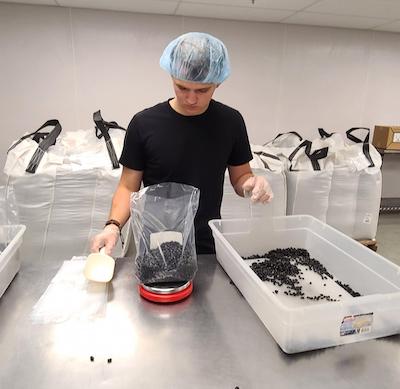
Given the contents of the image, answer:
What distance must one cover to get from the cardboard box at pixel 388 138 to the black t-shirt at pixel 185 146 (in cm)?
232

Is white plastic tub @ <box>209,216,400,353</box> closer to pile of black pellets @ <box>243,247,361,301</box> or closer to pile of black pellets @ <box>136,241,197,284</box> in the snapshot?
pile of black pellets @ <box>243,247,361,301</box>

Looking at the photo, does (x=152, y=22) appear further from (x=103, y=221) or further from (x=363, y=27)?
(x=363, y=27)

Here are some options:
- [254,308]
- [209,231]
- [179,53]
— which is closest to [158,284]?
[254,308]

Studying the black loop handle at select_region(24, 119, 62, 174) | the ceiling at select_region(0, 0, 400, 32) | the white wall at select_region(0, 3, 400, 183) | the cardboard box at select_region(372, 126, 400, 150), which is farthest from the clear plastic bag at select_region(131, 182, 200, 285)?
the cardboard box at select_region(372, 126, 400, 150)

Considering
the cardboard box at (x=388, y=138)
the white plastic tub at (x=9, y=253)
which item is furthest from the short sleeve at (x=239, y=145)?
the cardboard box at (x=388, y=138)

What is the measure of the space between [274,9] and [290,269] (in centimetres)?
201

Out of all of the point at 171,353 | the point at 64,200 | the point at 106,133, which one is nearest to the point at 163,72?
the point at 106,133

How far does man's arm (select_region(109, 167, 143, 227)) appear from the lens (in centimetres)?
122

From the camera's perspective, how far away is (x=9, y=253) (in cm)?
96

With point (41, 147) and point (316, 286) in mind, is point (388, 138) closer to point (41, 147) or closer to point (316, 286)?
point (316, 286)

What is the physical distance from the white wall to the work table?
2094mm

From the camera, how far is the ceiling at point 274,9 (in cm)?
229

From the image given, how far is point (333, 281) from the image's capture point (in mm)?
1091

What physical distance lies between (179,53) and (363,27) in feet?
8.34
